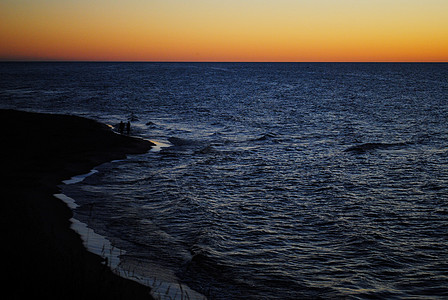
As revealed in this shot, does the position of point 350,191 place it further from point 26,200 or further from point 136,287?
point 26,200

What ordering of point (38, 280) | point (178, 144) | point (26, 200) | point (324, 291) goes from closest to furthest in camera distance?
point (38, 280) < point (324, 291) < point (26, 200) < point (178, 144)

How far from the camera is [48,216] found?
573 inches

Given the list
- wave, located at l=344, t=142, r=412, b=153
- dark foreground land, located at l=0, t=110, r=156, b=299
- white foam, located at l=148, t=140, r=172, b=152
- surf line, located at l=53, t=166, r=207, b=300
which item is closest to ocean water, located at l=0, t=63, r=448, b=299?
wave, located at l=344, t=142, r=412, b=153

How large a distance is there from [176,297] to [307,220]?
8.33 meters

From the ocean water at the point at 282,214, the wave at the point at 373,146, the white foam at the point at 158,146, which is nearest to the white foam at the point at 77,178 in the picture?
the ocean water at the point at 282,214

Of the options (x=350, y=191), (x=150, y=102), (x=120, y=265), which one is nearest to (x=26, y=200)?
(x=120, y=265)

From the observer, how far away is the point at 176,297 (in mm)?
9812

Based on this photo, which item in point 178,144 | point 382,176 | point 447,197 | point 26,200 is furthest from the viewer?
point 178,144

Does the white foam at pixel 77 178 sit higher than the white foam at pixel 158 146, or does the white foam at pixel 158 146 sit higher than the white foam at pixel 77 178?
the white foam at pixel 77 178

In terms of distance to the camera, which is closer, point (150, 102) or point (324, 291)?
point (324, 291)

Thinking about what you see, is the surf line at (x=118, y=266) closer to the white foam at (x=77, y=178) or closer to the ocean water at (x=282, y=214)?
the ocean water at (x=282, y=214)

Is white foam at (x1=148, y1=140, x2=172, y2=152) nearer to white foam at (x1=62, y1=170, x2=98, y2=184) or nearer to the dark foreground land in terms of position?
the dark foreground land

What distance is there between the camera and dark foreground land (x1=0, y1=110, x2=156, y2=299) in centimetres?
834

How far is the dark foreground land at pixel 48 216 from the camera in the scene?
8344 mm
